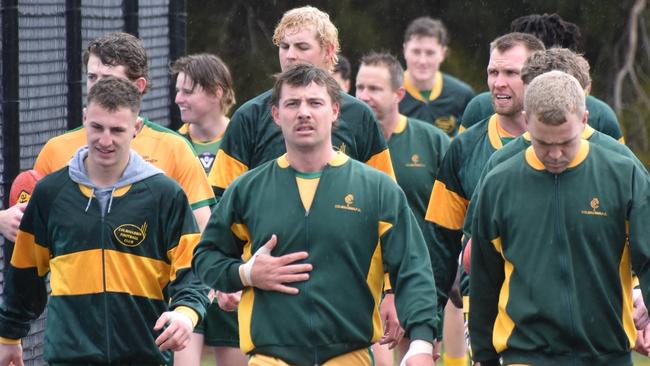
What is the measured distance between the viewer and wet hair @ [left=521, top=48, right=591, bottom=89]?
8070mm

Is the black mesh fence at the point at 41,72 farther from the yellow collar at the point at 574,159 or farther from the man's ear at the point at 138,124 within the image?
the yellow collar at the point at 574,159

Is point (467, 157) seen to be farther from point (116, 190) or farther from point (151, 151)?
point (116, 190)

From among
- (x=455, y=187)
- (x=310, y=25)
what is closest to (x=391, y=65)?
(x=310, y=25)

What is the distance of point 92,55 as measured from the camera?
→ 8.64 meters

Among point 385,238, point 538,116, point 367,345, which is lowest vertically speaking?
point 367,345

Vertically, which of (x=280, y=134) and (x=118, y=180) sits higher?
(x=280, y=134)

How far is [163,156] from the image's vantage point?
8.43 metres

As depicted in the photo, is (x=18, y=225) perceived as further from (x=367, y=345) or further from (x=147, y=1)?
(x=147, y=1)

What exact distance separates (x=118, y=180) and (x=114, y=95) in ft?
1.28

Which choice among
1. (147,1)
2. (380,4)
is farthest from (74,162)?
(380,4)

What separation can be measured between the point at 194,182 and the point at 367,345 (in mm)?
1605

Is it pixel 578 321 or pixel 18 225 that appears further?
pixel 18 225

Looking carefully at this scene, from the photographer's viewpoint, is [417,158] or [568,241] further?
[417,158]

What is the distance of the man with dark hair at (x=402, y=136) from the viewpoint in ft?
36.9
